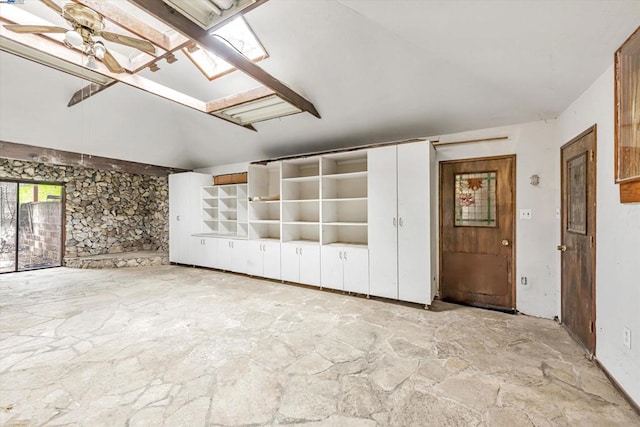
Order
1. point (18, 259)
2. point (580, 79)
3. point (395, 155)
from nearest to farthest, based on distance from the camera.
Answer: point (580, 79) < point (395, 155) < point (18, 259)

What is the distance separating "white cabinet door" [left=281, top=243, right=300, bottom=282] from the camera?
4.68 m

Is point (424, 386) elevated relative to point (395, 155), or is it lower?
lower

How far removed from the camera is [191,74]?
408cm

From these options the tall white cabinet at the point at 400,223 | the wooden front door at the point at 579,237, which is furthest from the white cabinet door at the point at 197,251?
the wooden front door at the point at 579,237

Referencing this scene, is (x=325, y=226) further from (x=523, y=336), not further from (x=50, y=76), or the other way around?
(x=50, y=76)

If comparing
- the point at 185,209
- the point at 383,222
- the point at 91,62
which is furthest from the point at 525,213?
the point at 185,209

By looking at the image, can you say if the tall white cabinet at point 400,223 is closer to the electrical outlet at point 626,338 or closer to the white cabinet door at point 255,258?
the electrical outlet at point 626,338

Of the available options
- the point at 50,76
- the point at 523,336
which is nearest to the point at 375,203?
the point at 523,336

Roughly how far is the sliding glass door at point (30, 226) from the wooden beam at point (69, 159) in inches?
49.0

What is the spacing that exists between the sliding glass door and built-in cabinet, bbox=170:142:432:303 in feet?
8.30

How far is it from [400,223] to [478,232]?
1076mm

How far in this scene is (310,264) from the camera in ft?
14.9

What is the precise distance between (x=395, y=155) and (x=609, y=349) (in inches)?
107

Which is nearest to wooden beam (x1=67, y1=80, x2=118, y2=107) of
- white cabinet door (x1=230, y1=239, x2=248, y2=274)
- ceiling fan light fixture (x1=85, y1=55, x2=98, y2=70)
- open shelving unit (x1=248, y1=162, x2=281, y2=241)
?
ceiling fan light fixture (x1=85, y1=55, x2=98, y2=70)
